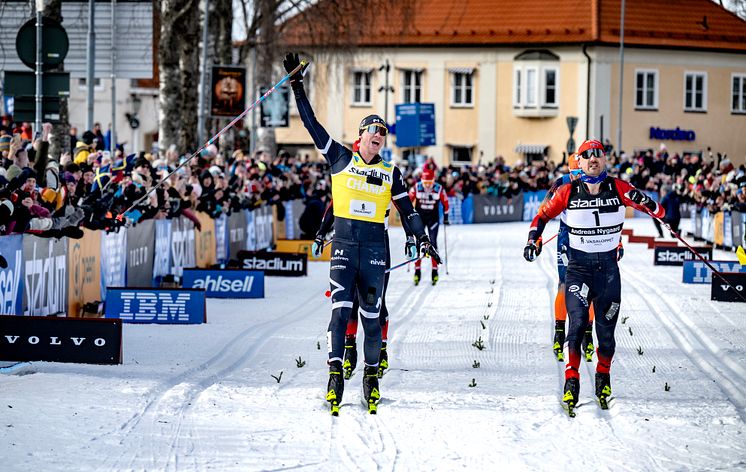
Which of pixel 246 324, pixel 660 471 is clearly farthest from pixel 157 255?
pixel 660 471

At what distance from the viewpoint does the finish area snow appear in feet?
25.9

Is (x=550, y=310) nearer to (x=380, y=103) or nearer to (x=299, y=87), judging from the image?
(x=299, y=87)

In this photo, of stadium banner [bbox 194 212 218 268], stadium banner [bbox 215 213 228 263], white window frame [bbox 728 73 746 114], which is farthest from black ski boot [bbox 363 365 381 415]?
white window frame [bbox 728 73 746 114]

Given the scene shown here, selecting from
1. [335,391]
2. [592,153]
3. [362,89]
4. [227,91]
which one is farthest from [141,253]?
[362,89]

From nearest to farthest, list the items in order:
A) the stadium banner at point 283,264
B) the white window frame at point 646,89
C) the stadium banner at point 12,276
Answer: the stadium banner at point 12,276, the stadium banner at point 283,264, the white window frame at point 646,89

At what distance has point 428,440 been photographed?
8398 millimetres

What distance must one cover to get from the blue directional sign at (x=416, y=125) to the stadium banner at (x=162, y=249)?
32.4 m

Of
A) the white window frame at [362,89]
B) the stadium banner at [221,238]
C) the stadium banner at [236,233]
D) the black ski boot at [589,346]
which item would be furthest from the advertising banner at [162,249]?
the white window frame at [362,89]

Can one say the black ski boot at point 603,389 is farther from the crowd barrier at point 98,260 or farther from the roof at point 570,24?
the roof at point 570,24

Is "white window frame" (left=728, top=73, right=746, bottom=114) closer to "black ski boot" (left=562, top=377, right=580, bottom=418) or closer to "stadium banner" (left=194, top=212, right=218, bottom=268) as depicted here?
"stadium banner" (left=194, top=212, right=218, bottom=268)

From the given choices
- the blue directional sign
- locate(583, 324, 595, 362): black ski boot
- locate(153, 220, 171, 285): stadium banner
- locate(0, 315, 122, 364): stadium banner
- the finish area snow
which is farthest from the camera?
the blue directional sign

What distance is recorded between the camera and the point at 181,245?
61.4 ft

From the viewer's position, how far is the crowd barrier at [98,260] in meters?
12.3

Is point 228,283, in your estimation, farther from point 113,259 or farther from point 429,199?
point 429,199
